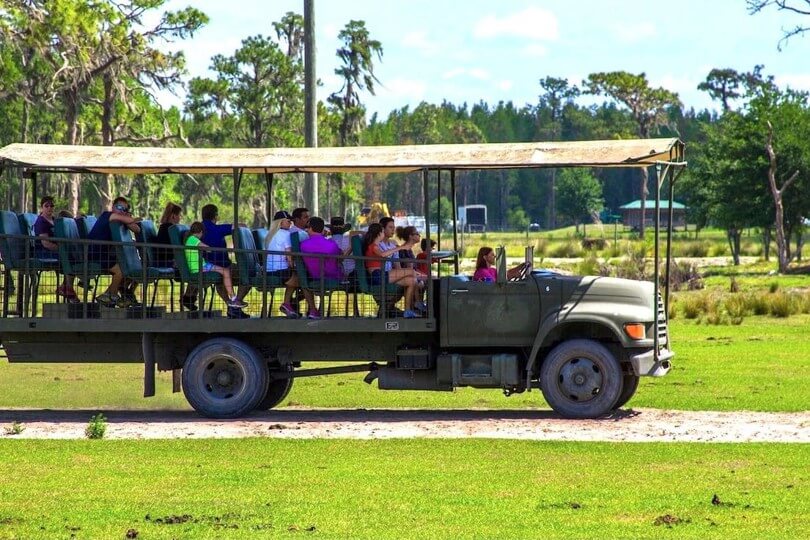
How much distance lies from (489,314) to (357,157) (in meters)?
2.15

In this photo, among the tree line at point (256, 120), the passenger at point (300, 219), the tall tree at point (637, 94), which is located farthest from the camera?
the tall tree at point (637, 94)

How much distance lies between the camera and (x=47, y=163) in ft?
54.2

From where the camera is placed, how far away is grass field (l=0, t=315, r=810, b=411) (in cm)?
1778

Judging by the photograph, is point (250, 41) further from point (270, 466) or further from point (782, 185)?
point (270, 466)

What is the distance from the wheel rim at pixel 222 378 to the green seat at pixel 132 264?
99 cm

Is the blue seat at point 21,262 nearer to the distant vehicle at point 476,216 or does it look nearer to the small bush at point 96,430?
the small bush at point 96,430

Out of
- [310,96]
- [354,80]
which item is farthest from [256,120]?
[310,96]

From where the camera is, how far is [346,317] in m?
16.4

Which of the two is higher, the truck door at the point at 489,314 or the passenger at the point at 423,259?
the passenger at the point at 423,259

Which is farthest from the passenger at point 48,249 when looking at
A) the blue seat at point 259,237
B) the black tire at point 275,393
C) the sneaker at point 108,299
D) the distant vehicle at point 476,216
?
the distant vehicle at point 476,216

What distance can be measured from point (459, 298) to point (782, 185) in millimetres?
48207

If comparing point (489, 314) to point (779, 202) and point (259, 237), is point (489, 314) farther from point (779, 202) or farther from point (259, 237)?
point (779, 202)

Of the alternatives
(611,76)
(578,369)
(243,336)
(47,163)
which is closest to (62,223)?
(47,163)

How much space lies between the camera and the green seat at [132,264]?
16422 mm
